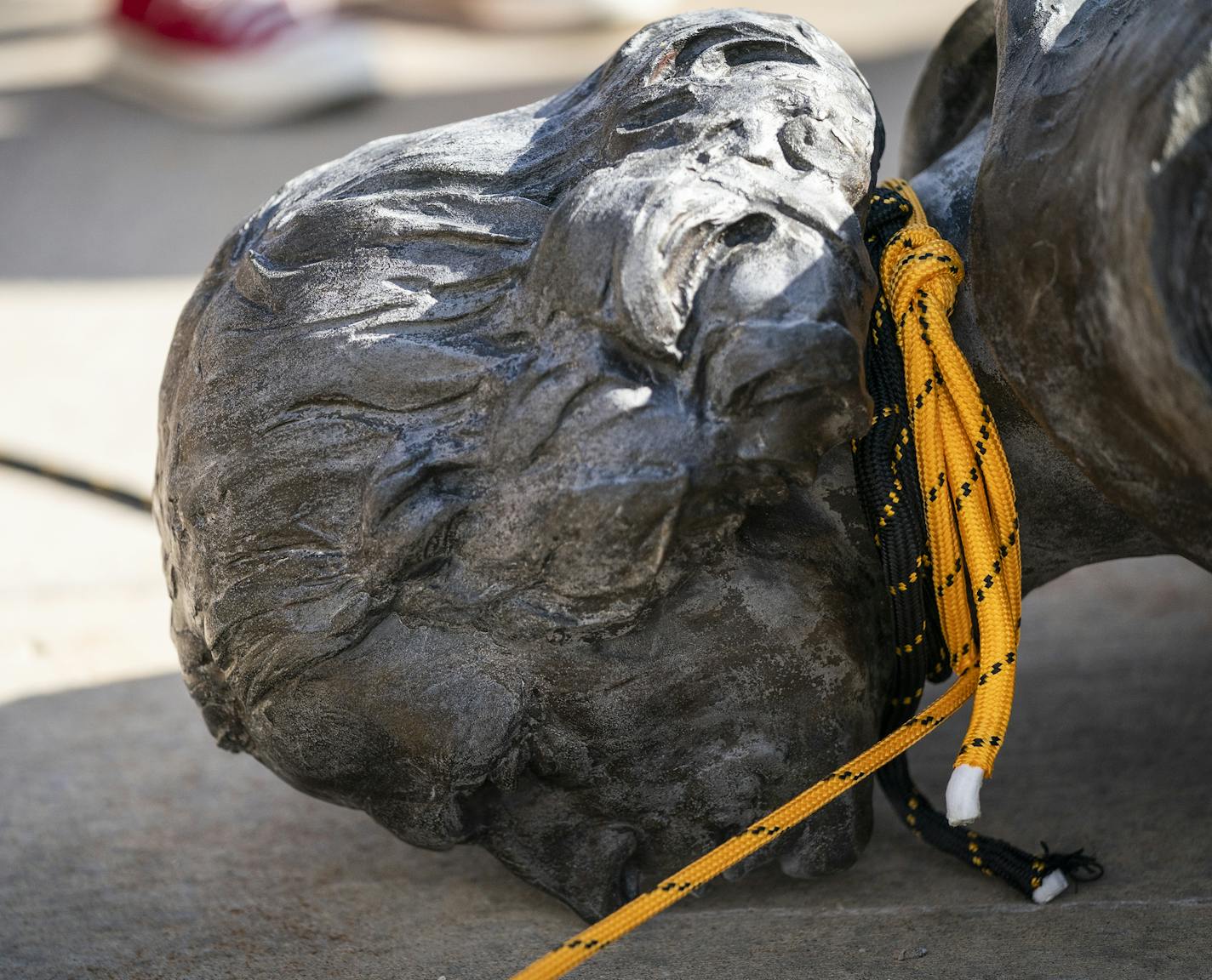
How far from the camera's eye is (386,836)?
3.79ft

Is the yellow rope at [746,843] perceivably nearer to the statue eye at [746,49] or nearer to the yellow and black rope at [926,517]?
the yellow and black rope at [926,517]

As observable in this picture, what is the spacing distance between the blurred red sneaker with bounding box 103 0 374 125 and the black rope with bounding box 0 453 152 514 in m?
1.73

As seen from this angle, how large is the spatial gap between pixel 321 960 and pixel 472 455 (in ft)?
1.41

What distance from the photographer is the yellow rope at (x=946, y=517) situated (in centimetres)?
84

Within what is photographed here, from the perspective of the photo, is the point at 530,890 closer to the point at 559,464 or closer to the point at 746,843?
the point at 746,843

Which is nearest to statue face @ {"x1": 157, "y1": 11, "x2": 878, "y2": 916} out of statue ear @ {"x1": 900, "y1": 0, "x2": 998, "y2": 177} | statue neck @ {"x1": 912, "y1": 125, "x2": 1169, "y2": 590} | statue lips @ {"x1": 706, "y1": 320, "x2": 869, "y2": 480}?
statue lips @ {"x1": 706, "y1": 320, "x2": 869, "y2": 480}

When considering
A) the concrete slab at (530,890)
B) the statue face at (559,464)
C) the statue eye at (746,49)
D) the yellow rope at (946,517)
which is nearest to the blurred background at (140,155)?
the concrete slab at (530,890)

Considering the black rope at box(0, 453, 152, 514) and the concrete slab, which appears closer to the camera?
the concrete slab

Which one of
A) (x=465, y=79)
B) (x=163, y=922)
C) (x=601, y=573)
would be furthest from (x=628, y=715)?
(x=465, y=79)

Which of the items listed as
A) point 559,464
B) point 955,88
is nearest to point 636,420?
point 559,464

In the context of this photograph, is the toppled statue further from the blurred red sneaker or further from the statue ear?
the blurred red sneaker

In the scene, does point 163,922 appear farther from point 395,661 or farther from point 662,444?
point 662,444

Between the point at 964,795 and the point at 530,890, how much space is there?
378mm

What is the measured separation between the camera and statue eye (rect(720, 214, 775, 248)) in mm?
777
